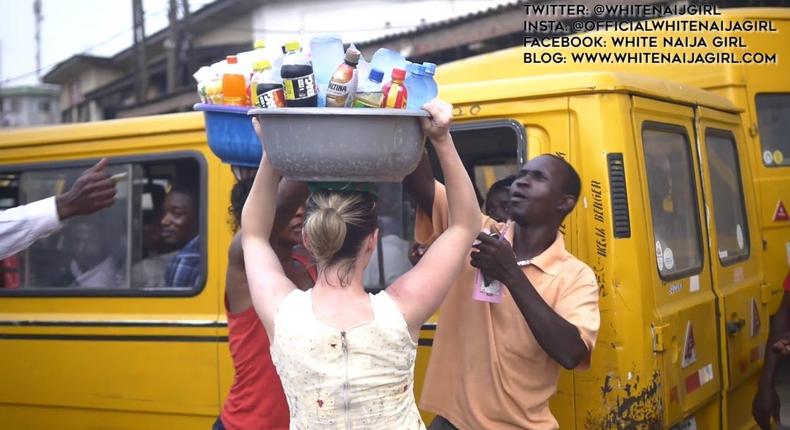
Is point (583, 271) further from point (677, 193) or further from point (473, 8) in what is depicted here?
point (473, 8)

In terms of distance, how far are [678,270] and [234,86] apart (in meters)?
1.95

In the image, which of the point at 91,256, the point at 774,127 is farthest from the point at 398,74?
the point at 774,127

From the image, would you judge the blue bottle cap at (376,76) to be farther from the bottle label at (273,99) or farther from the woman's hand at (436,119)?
the bottle label at (273,99)

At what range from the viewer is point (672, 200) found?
11.6 ft

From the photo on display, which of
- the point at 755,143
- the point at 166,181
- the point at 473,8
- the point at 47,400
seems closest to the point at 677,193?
the point at 166,181

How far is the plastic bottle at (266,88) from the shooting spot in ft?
7.49

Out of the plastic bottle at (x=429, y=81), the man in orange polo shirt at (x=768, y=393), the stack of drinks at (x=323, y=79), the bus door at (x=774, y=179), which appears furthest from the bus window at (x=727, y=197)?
the stack of drinks at (x=323, y=79)

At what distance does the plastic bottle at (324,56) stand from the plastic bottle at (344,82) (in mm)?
113

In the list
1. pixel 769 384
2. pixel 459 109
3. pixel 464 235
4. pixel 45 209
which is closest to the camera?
pixel 464 235

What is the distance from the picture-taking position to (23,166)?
15.0 ft

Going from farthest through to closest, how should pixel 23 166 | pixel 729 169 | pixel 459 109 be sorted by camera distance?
1. pixel 23 166
2. pixel 729 169
3. pixel 459 109

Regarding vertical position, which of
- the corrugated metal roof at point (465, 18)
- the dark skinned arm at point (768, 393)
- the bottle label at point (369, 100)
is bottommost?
the dark skinned arm at point (768, 393)

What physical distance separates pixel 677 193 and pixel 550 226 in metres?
0.87

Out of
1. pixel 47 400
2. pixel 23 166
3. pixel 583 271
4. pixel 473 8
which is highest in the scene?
pixel 473 8
